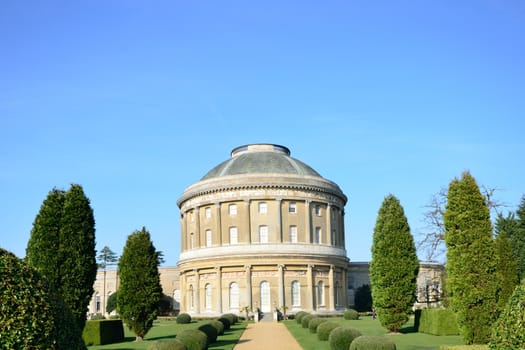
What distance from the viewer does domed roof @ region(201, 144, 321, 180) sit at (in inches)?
2233

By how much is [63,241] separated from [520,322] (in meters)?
19.5

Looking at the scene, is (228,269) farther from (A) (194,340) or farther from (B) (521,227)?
(A) (194,340)

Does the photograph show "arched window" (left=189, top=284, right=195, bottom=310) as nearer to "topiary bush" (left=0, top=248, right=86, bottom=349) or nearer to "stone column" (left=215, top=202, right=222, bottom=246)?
"stone column" (left=215, top=202, right=222, bottom=246)

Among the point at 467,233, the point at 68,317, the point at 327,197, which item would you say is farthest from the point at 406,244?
the point at 327,197

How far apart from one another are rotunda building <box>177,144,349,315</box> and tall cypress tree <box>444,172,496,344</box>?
31297mm

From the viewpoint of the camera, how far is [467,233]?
68.8ft

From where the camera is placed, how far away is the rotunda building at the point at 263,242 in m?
52.6

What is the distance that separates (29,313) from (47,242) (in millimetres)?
16177

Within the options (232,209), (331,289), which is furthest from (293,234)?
(331,289)

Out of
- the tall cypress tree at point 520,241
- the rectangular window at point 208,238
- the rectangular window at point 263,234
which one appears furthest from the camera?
the rectangular window at point 208,238

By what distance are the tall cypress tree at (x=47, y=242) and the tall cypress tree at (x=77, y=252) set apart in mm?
231

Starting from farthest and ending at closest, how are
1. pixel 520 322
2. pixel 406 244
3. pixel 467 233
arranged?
pixel 406 244, pixel 467 233, pixel 520 322

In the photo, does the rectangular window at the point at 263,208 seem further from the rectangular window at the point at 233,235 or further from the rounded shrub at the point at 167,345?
the rounded shrub at the point at 167,345

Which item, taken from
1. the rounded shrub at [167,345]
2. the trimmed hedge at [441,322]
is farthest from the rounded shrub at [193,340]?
the trimmed hedge at [441,322]
